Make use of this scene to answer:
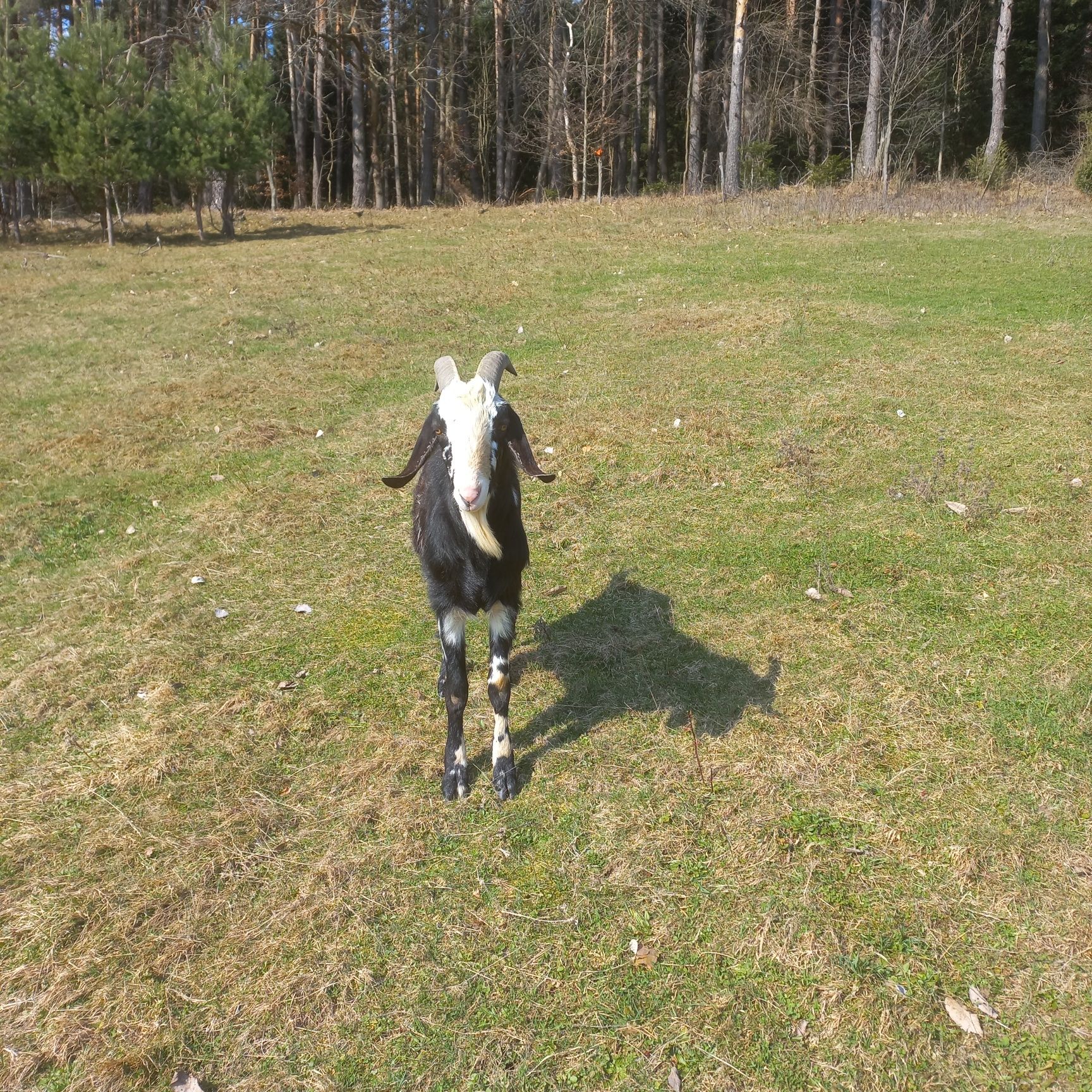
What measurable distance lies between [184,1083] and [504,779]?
2.30 m

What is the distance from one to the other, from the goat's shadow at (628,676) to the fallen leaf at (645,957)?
1.48 m

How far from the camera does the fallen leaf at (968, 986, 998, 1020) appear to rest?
386 centimetres

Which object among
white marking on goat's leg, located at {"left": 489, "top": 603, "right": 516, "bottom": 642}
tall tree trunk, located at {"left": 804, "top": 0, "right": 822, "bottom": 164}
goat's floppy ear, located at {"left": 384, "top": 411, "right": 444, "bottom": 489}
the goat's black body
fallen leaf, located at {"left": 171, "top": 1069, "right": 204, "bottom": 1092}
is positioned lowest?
fallen leaf, located at {"left": 171, "top": 1069, "right": 204, "bottom": 1092}

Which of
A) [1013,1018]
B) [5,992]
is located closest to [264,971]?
[5,992]

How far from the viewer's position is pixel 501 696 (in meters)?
5.43

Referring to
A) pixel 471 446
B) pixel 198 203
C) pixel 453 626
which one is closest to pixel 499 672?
pixel 453 626

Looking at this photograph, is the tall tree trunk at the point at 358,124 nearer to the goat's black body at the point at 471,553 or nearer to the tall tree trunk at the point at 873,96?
the tall tree trunk at the point at 873,96

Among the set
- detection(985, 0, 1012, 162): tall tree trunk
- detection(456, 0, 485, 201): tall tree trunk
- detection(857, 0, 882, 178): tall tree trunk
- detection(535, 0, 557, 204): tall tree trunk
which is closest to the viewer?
detection(985, 0, 1012, 162): tall tree trunk

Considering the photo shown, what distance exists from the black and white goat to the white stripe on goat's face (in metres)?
0.01

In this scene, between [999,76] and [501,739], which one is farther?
[999,76]

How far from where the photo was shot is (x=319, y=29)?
3328 cm

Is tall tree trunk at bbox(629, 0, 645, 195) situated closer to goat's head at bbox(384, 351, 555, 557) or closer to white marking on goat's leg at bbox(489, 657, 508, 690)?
goat's head at bbox(384, 351, 555, 557)

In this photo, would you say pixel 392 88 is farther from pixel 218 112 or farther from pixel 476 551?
pixel 476 551

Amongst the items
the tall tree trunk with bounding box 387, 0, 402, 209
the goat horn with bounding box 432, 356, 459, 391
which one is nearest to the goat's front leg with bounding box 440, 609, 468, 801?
the goat horn with bounding box 432, 356, 459, 391
